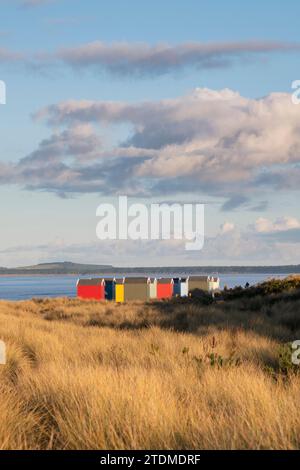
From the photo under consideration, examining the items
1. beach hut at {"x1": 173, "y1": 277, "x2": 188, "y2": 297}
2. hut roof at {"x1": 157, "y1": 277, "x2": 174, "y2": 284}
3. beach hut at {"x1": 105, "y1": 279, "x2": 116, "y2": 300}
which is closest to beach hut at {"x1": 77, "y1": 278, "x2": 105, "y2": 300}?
beach hut at {"x1": 105, "y1": 279, "x2": 116, "y2": 300}

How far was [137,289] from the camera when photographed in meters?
74.3

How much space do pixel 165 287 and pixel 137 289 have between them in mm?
4738

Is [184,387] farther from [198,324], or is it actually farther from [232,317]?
[232,317]

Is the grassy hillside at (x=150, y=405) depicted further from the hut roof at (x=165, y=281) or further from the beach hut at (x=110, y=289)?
the hut roof at (x=165, y=281)

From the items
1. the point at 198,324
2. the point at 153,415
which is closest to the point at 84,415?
the point at 153,415

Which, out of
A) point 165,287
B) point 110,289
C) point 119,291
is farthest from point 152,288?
point 110,289

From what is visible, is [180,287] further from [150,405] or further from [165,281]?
[150,405]

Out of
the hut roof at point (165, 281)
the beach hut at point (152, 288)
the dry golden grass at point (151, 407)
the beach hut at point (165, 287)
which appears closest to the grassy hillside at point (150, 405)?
the dry golden grass at point (151, 407)

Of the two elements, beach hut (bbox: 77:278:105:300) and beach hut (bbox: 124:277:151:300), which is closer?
beach hut (bbox: 77:278:105:300)

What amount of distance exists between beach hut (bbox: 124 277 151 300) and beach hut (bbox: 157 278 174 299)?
2.40 metres

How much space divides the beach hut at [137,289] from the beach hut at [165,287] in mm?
2399

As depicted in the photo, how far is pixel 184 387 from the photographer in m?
8.96

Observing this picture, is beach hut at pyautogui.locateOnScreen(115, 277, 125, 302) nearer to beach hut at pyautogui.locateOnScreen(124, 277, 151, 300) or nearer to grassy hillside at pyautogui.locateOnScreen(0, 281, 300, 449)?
beach hut at pyautogui.locateOnScreen(124, 277, 151, 300)

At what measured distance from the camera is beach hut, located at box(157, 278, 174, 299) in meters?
76.5
